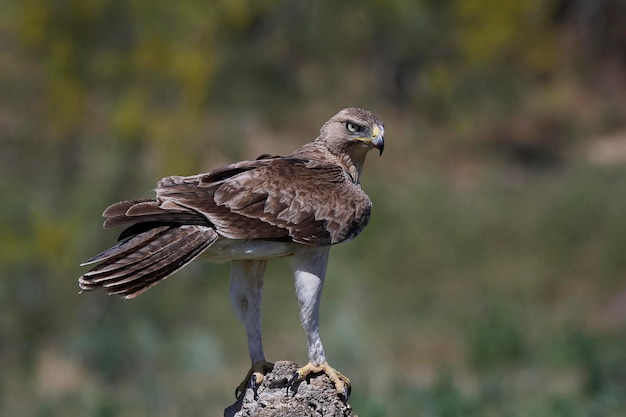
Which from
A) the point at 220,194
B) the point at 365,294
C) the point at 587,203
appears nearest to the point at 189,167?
the point at 365,294

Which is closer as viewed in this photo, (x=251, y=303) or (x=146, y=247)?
(x=146, y=247)

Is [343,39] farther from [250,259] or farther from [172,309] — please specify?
[250,259]

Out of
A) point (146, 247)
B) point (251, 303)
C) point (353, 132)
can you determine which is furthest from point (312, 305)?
point (353, 132)

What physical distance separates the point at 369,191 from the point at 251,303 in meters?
18.7

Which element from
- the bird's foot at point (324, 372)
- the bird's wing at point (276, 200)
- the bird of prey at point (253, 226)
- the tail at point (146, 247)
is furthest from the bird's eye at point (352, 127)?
the bird's foot at point (324, 372)

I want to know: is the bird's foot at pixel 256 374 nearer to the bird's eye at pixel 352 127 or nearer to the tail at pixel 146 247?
the tail at pixel 146 247

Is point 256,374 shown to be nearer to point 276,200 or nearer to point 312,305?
point 312,305

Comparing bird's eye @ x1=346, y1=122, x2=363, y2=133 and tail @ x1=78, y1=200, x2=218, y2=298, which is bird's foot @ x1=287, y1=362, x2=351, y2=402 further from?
bird's eye @ x1=346, y1=122, x2=363, y2=133

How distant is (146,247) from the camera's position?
5.18 m

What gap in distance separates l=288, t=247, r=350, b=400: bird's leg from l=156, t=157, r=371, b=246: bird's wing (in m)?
0.13

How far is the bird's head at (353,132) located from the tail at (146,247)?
1.12m

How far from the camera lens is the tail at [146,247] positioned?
502 cm

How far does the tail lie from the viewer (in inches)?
198

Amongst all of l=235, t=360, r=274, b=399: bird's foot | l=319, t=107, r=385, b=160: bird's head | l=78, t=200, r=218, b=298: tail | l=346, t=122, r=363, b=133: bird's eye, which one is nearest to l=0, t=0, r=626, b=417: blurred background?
l=235, t=360, r=274, b=399: bird's foot
